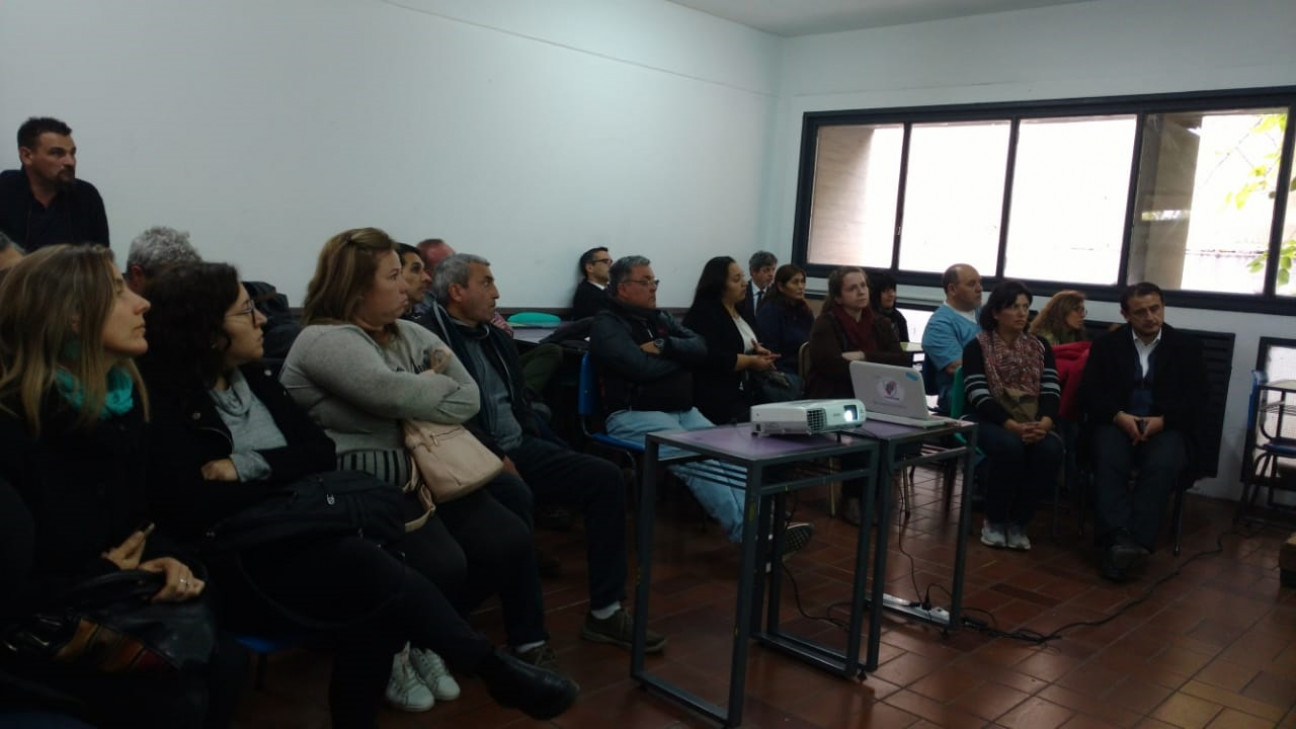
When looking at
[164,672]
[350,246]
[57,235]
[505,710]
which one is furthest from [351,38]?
[164,672]

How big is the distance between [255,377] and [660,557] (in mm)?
2066

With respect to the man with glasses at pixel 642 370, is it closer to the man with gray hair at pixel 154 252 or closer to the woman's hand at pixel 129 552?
the man with gray hair at pixel 154 252

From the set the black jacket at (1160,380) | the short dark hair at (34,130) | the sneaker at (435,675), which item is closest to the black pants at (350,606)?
the sneaker at (435,675)

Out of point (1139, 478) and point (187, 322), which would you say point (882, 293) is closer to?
point (1139, 478)

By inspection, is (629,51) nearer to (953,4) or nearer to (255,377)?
(953,4)

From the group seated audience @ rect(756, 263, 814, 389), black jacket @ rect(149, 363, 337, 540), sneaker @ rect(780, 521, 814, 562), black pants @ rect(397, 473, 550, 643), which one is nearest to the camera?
black jacket @ rect(149, 363, 337, 540)

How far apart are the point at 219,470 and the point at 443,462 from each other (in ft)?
1.88

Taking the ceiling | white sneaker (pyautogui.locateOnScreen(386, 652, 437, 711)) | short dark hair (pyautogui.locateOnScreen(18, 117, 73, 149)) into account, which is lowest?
white sneaker (pyautogui.locateOnScreen(386, 652, 437, 711))

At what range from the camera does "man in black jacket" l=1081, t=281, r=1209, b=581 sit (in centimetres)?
415

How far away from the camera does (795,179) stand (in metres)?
7.73

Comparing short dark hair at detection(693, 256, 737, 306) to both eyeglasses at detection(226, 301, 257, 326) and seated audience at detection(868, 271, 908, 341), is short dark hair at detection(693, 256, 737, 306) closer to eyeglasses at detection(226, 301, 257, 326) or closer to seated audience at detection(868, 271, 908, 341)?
seated audience at detection(868, 271, 908, 341)

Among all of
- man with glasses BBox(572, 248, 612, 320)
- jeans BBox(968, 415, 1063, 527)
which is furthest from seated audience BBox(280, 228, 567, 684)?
man with glasses BBox(572, 248, 612, 320)

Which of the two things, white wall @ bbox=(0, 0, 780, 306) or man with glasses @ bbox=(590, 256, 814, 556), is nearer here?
man with glasses @ bbox=(590, 256, 814, 556)

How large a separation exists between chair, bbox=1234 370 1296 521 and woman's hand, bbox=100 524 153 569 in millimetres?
4895
